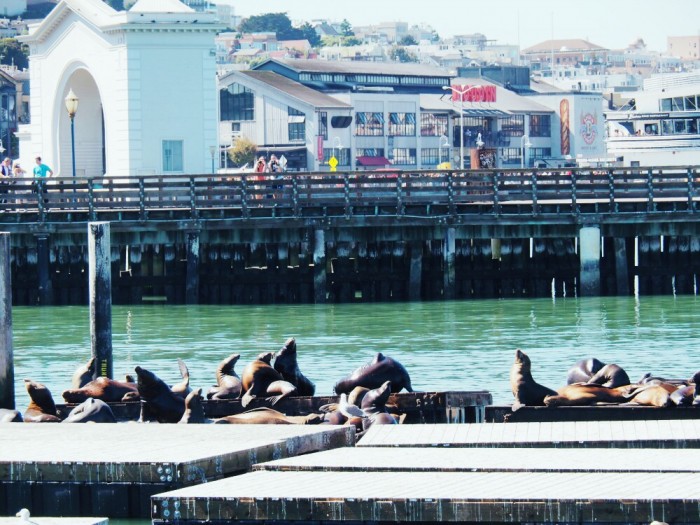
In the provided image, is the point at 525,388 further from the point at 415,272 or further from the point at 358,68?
the point at 358,68

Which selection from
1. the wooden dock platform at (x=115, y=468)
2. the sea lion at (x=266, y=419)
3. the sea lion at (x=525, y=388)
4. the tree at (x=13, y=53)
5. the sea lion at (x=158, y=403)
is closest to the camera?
the wooden dock platform at (x=115, y=468)

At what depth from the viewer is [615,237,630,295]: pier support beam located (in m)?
35.6

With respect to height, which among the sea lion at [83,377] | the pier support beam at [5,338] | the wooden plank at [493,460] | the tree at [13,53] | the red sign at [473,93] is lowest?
the wooden plank at [493,460]

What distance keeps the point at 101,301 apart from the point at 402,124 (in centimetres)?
9056

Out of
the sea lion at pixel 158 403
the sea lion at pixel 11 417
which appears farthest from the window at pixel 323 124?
the sea lion at pixel 11 417

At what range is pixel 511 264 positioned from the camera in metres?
36.0

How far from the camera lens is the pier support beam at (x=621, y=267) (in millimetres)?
35594

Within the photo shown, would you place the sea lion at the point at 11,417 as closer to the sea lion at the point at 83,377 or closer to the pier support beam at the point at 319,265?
the sea lion at the point at 83,377

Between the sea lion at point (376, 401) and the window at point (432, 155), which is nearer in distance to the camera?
the sea lion at point (376, 401)

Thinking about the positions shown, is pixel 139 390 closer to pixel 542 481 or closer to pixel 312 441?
pixel 312 441

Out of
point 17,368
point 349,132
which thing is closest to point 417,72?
point 349,132

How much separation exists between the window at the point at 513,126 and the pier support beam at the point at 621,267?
87.7 metres

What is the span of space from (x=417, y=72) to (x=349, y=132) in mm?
17146

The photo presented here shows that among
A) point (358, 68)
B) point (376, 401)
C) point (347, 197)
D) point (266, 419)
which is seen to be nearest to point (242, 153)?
point (358, 68)
